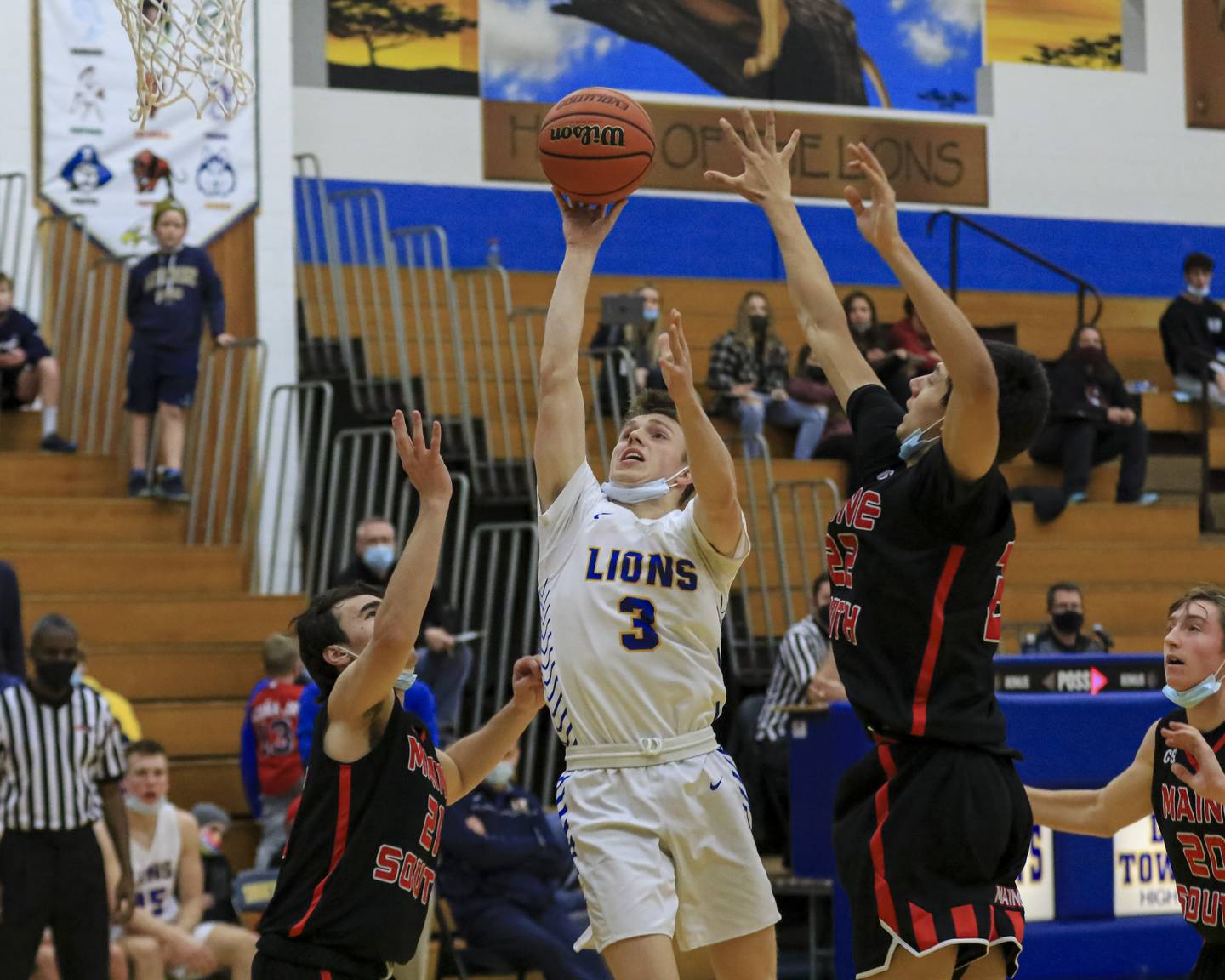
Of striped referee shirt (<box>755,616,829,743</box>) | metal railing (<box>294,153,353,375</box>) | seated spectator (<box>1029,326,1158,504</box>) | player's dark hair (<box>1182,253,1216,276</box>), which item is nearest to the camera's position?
striped referee shirt (<box>755,616,829,743</box>)

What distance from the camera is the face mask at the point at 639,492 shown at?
14.8 feet

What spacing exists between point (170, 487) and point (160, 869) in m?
3.26

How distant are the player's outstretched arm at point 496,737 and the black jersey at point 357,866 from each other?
349mm

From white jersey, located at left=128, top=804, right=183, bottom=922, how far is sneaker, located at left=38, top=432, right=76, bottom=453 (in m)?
3.83

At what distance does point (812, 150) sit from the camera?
15.4 meters

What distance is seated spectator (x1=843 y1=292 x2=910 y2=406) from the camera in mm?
11750

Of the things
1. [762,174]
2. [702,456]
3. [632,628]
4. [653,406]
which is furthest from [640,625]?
[762,174]

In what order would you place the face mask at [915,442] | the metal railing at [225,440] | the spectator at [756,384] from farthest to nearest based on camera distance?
the spectator at [756,384]
the metal railing at [225,440]
the face mask at [915,442]

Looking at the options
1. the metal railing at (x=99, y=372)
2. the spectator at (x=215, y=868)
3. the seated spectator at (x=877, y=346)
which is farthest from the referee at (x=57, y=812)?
the seated spectator at (x=877, y=346)

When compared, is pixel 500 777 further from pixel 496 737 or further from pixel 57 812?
pixel 496 737

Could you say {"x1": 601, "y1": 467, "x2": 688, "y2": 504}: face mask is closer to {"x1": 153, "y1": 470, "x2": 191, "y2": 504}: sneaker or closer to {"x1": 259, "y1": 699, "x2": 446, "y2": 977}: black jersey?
{"x1": 259, "y1": 699, "x2": 446, "y2": 977}: black jersey

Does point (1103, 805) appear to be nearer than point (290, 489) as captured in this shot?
Yes

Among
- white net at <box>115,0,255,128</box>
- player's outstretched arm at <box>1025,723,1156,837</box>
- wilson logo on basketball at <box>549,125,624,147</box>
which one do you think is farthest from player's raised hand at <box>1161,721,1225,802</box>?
white net at <box>115,0,255,128</box>

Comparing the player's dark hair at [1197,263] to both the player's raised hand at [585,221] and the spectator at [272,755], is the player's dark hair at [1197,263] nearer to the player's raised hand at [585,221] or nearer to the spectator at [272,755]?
the spectator at [272,755]
